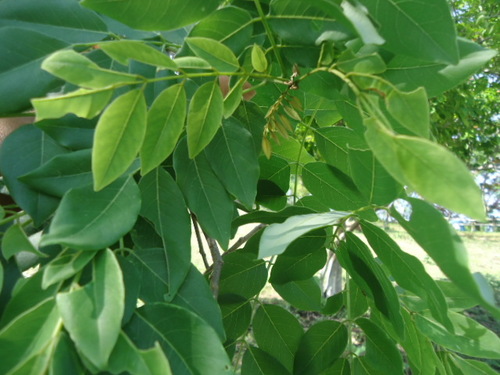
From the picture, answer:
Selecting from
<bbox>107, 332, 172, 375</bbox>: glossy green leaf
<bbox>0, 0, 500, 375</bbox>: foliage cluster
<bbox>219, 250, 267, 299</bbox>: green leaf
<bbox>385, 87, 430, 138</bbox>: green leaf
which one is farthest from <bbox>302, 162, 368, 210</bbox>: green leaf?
<bbox>107, 332, 172, 375</bbox>: glossy green leaf

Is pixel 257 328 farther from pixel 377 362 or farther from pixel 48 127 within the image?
pixel 48 127

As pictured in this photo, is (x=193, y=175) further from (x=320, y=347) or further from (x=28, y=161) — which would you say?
(x=320, y=347)

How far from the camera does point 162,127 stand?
395mm

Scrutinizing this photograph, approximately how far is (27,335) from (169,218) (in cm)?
16

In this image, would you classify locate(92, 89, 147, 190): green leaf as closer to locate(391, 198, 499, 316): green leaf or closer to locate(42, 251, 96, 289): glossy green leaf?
locate(42, 251, 96, 289): glossy green leaf

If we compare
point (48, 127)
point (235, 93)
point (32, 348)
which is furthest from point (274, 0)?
point (32, 348)

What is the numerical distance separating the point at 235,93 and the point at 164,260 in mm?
167

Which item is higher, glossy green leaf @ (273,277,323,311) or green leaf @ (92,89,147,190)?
green leaf @ (92,89,147,190)

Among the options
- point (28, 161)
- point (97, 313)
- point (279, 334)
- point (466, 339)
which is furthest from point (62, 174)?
point (466, 339)

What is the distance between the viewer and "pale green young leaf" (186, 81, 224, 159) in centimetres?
41

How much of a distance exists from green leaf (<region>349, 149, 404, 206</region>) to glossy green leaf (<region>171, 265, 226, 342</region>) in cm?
18

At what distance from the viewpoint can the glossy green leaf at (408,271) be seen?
414 millimetres

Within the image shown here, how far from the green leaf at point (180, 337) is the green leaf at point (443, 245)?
165mm

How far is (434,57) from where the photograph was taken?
36 cm
